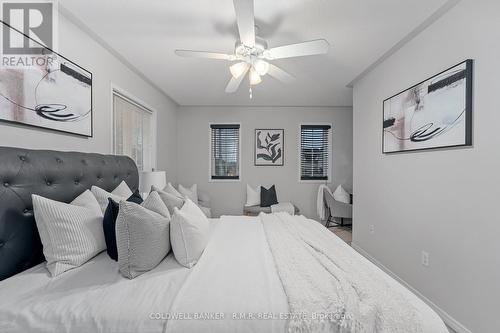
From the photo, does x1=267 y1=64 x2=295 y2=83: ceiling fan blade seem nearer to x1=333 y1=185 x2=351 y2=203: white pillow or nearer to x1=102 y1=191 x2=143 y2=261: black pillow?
x1=102 y1=191 x2=143 y2=261: black pillow

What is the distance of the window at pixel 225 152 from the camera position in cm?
460

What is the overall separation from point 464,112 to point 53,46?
3.08m

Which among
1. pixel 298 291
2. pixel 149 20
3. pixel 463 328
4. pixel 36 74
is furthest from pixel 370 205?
pixel 36 74

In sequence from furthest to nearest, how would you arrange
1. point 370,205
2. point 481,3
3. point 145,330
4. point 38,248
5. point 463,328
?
point 370,205, point 463,328, point 481,3, point 38,248, point 145,330

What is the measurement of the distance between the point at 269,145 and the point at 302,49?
112 inches

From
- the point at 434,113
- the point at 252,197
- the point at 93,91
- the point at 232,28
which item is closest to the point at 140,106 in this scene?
the point at 93,91

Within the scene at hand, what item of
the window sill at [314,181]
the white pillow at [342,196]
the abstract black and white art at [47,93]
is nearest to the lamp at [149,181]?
the abstract black and white art at [47,93]

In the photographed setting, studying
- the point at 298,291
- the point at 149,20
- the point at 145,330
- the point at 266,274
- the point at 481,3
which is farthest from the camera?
the point at 149,20

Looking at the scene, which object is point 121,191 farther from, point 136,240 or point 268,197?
point 268,197

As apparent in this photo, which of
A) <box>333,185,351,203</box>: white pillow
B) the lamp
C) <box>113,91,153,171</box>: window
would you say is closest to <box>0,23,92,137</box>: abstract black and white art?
<box>113,91,153,171</box>: window

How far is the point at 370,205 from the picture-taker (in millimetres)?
2854

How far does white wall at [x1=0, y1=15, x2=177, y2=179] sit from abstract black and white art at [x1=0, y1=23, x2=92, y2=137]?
74 millimetres

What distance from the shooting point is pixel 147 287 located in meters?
1.04

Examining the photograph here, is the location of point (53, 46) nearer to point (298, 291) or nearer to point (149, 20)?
point (149, 20)
